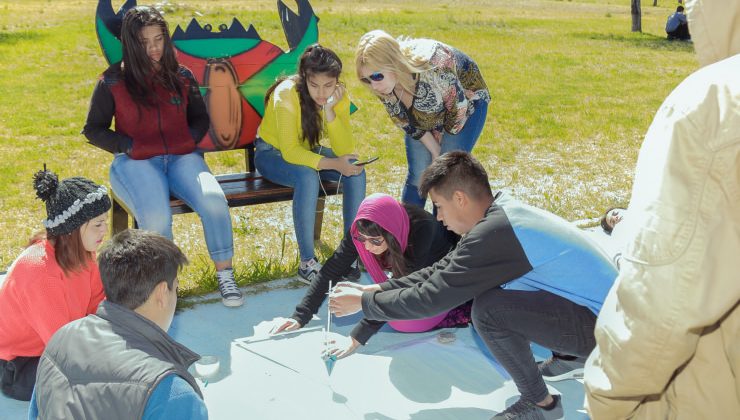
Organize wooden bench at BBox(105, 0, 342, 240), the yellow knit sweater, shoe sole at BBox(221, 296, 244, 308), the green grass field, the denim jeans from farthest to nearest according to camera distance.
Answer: the green grass field < wooden bench at BBox(105, 0, 342, 240) < the yellow knit sweater < shoe sole at BBox(221, 296, 244, 308) < the denim jeans

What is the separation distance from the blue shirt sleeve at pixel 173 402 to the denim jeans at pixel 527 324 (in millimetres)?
1240

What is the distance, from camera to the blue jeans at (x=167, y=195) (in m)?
3.94

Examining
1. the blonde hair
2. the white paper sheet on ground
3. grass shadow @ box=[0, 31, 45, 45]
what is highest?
the blonde hair

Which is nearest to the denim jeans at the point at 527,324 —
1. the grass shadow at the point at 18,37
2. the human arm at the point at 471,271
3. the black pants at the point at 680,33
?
the human arm at the point at 471,271

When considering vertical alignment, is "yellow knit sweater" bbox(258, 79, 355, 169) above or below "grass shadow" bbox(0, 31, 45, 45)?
above

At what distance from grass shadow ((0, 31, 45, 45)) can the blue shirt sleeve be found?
12.1 meters

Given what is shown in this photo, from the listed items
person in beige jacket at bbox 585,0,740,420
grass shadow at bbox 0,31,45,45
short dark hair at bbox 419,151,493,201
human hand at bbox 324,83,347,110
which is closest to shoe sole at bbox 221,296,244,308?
human hand at bbox 324,83,347,110

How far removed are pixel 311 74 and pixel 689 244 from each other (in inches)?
116

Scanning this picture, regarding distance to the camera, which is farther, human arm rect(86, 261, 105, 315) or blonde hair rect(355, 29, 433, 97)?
blonde hair rect(355, 29, 433, 97)

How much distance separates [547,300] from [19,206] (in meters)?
3.89

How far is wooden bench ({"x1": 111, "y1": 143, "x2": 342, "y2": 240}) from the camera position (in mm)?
4213

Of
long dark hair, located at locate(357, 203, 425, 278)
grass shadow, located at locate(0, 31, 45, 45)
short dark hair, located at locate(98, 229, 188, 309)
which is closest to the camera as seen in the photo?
short dark hair, located at locate(98, 229, 188, 309)

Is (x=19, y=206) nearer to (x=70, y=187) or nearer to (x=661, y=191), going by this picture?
(x=70, y=187)

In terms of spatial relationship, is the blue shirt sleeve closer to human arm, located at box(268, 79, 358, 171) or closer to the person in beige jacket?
the person in beige jacket
